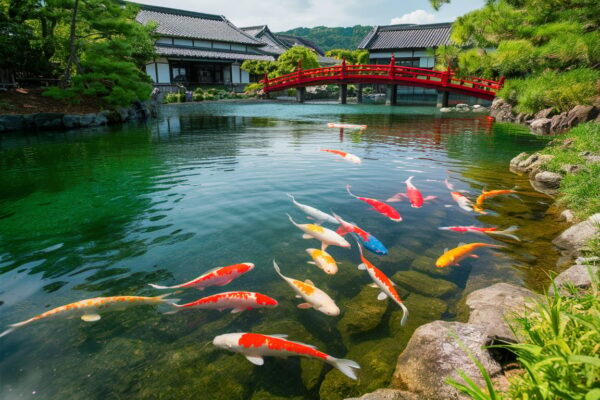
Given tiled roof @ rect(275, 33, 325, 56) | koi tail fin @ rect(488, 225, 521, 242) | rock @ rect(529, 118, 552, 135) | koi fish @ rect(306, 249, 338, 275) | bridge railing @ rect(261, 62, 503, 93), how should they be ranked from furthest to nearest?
tiled roof @ rect(275, 33, 325, 56), bridge railing @ rect(261, 62, 503, 93), rock @ rect(529, 118, 552, 135), koi tail fin @ rect(488, 225, 521, 242), koi fish @ rect(306, 249, 338, 275)

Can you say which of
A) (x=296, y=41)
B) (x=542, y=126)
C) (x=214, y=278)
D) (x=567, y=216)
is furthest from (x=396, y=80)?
(x=296, y=41)

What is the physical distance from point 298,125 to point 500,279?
15.2 meters

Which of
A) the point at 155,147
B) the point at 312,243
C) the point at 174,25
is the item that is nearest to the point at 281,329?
the point at 312,243

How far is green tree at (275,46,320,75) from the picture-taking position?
3766 centimetres

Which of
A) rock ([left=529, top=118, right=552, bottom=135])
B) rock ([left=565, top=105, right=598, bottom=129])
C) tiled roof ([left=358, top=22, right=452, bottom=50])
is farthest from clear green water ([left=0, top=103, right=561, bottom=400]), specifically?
tiled roof ([left=358, top=22, right=452, bottom=50])

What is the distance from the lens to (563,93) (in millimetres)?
15578

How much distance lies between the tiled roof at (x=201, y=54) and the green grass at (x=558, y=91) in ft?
97.0

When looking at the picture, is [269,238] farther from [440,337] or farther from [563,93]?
[563,93]

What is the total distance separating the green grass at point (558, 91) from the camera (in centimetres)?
1509

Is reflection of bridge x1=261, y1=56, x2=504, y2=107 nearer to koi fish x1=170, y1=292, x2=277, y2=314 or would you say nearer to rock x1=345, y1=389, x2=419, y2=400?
koi fish x1=170, y1=292, x2=277, y2=314

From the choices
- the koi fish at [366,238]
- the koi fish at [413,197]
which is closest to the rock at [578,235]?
the koi fish at [413,197]

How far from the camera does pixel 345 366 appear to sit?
103 inches

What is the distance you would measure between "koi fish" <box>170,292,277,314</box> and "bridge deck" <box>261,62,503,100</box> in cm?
2590

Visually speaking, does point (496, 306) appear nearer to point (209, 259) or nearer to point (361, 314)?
point (361, 314)
